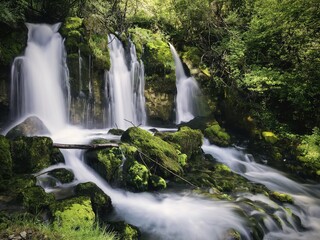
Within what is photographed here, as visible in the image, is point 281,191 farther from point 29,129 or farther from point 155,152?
point 29,129

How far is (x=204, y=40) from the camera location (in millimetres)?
15609

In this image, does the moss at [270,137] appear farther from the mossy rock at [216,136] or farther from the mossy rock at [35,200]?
the mossy rock at [35,200]

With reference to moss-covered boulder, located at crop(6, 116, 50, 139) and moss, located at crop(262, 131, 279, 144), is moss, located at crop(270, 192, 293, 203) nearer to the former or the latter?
moss, located at crop(262, 131, 279, 144)

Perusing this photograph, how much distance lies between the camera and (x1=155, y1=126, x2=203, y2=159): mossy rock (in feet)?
29.6

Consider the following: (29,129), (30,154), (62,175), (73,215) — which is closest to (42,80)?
(29,129)

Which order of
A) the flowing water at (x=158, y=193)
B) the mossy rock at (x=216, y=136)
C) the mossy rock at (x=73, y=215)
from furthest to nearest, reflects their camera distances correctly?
the mossy rock at (x=216, y=136), the flowing water at (x=158, y=193), the mossy rock at (x=73, y=215)

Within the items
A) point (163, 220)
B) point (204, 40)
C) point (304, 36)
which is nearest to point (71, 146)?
point (163, 220)

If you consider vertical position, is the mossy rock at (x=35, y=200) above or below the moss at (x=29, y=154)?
below

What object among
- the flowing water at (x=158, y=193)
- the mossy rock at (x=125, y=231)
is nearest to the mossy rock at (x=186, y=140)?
the flowing water at (x=158, y=193)

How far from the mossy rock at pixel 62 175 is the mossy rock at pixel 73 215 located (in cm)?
154

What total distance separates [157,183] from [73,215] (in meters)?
2.68

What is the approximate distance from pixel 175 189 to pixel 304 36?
8668 mm

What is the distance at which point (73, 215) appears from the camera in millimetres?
4500

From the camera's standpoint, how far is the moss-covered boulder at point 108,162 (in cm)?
670
